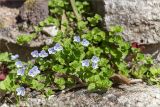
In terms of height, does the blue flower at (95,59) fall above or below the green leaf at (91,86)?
above

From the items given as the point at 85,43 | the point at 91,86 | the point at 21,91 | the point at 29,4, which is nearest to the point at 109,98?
the point at 91,86

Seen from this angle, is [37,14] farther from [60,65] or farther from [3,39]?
[60,65]

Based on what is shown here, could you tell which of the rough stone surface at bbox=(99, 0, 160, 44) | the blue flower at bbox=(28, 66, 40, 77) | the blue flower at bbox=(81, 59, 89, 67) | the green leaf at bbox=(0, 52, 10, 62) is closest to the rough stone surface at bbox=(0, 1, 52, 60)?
the green leaf at bbox=(0, 52, 10, 62)

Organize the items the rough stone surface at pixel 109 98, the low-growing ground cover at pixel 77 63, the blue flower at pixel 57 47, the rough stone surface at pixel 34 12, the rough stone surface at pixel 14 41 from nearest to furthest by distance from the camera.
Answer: the rough stone surface at pixel 109 98
the low-growing ground cover at pixel 77 63
the blue flower at pixel 57 47
the rough stone surface at pixel 14 41
the rough stone surface at pixel 34 12

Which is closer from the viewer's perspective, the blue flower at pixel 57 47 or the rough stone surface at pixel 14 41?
the blue flower at pixel 57 47

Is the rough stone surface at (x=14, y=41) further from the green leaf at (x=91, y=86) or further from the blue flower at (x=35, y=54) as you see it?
the green leaf at (x=91, y=86)

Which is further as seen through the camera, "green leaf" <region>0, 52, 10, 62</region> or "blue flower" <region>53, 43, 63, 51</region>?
"green leaf" <region>0, 52, 10, 62</region>

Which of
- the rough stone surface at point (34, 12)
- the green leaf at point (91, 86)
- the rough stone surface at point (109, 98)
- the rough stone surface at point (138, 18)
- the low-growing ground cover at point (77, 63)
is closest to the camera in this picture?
the rough stone surface at point (109, 98)

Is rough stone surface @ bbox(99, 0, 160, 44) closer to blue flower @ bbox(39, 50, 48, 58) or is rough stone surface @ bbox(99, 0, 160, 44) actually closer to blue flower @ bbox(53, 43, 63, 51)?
blue flower @ bbox(53, 43, 63, 51)

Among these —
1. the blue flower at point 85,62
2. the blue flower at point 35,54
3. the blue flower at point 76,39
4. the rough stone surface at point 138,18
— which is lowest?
the blue flower at point 85,62

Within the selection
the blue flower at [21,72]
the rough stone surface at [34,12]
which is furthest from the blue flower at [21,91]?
the rough stone surface at [34,12]
